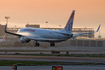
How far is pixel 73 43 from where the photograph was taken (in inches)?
4596

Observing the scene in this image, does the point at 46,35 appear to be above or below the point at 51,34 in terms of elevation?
below

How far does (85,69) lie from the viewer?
3466cm

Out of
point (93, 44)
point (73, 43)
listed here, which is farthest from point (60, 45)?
point (93, 44)

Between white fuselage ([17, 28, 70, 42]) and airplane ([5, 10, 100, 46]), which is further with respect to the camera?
white fuselage ([17, 28, 70, 42])

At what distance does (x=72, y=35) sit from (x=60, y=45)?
51.7 meters

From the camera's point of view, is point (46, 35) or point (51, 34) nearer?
point (51, 34)

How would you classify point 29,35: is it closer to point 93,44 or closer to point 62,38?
point 62,38

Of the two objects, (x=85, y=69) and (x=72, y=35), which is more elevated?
(x=72, y=35)

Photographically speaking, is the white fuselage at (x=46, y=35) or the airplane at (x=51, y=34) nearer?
the airplane at (x=51, y=34)

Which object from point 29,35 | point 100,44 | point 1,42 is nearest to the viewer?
point 29,35

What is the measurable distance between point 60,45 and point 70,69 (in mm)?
80137

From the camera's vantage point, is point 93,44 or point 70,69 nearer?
point 70,69

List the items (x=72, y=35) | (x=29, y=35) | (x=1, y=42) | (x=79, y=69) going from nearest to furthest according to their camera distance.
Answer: (x=79, y=69) < (x=72, y=35) < (x=29, y=35) < (x=1, y=42)

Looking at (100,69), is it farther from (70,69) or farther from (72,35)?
(72,35)
